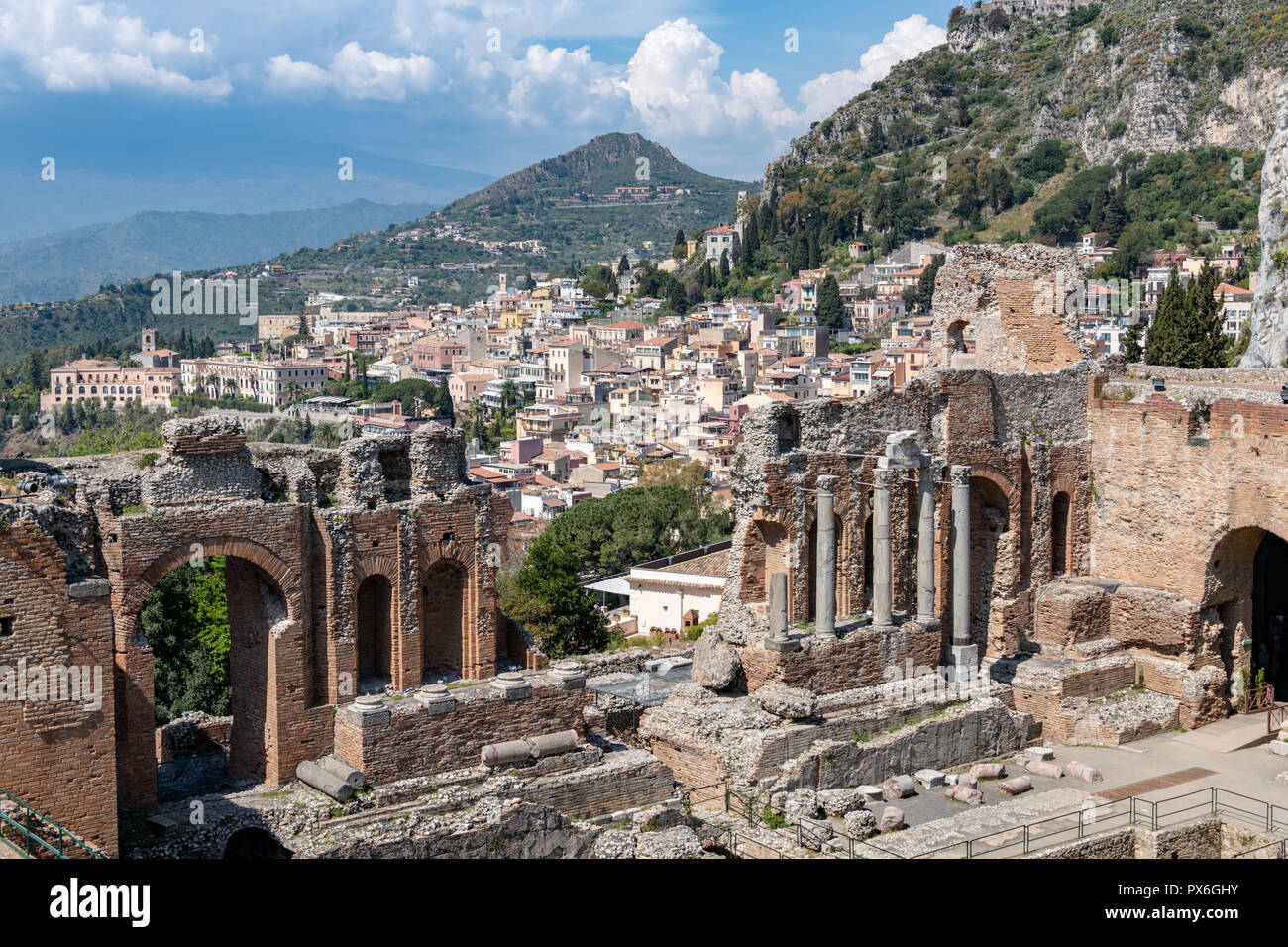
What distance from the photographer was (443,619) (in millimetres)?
21609

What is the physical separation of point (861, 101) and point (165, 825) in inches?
7517

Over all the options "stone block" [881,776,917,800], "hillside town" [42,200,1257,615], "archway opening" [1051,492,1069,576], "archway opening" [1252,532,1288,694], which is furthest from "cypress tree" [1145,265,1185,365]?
"hillside town" [42,200,1257,615]

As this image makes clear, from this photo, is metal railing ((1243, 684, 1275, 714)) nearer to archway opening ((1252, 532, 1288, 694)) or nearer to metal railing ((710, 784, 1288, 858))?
archway opening ((1252, 532, 1288, 694))

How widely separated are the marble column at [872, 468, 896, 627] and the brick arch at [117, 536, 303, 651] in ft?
32.1

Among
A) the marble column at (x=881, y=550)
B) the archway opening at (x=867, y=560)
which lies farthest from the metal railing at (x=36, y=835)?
the archway opening at (x=867, y=560)

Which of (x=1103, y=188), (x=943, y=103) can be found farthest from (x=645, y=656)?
(x=943, y=103)

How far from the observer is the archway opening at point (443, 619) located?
21.4m

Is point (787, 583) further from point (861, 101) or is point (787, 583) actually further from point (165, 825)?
point (861, 101)

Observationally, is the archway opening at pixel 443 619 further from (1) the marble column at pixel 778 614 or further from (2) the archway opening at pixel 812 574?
(2) the archway opening at pixel 812 574

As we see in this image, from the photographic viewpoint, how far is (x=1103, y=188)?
13612 cm

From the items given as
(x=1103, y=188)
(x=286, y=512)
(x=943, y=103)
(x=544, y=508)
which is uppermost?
(x=943, y=103)

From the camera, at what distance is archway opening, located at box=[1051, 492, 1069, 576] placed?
27.9m

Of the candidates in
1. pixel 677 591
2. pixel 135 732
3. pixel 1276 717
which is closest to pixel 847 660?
pixel 1276 717

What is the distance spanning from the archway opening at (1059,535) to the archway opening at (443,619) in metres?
12.7
